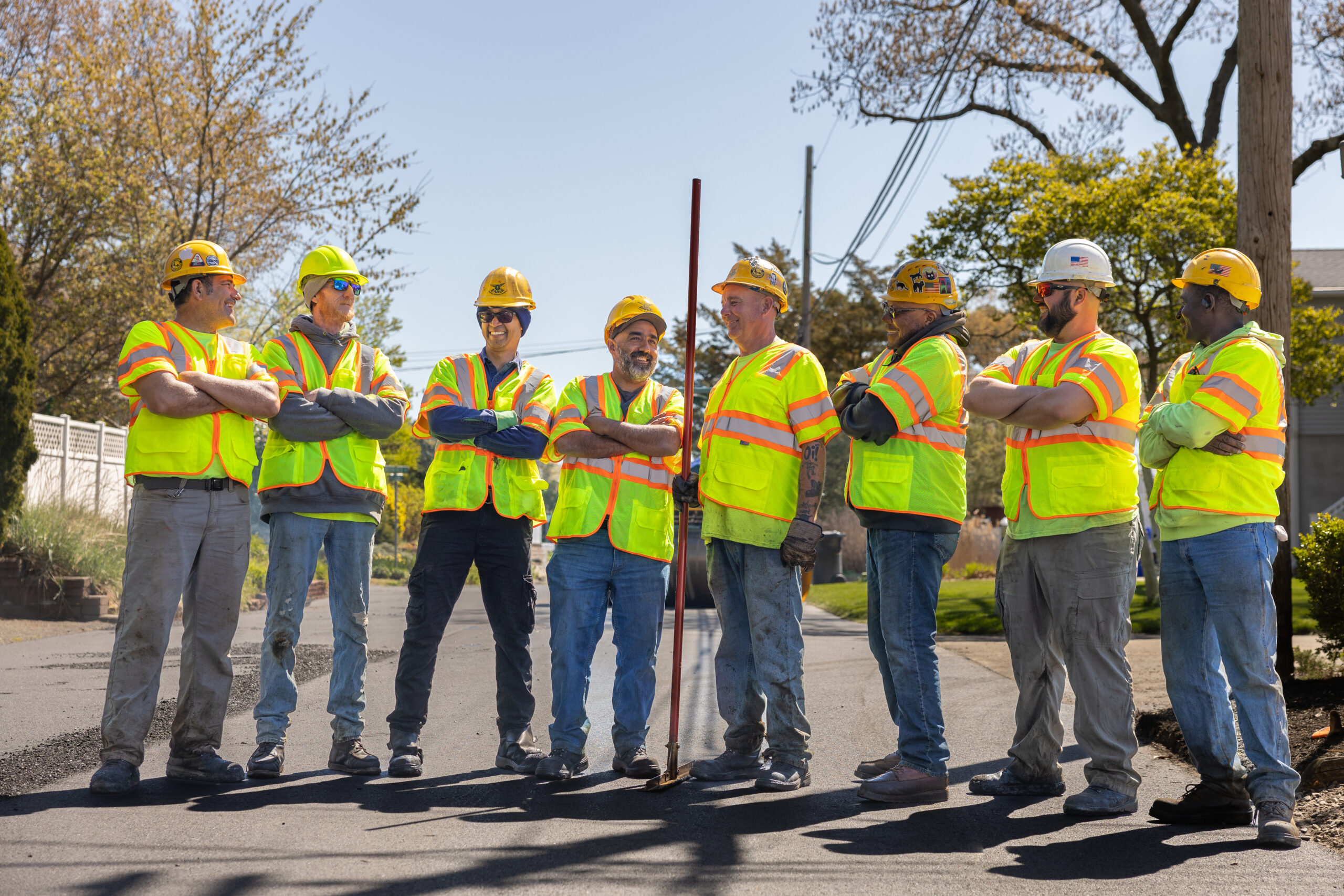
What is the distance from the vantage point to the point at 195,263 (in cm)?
559

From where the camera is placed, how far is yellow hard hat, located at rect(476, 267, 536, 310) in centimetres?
A: 609

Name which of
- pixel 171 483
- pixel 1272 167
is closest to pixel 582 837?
pixel 171 483

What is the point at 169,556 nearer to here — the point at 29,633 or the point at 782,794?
the point at 782,794

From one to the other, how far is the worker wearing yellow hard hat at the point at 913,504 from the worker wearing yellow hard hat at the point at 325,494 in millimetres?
2256

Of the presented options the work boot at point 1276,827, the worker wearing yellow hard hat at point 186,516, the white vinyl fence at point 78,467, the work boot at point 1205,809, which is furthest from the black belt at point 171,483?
the white vinyl fence at point 78,467

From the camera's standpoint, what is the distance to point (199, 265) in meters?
5.59

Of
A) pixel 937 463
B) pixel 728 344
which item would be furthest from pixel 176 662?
pixel 728 344

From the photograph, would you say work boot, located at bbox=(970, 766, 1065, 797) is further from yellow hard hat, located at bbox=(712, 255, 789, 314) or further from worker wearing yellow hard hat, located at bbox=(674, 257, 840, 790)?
yellow hard hat, located at bbox=(712, 255, 789, 314)

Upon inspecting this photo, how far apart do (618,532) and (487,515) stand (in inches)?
27.7

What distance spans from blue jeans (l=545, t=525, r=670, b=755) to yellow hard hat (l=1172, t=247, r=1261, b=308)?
279 cm

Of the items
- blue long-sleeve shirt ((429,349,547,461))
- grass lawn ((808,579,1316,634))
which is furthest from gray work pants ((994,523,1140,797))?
grass lawn ((808,579,1316,634))

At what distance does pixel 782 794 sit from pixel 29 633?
1013 centimetres

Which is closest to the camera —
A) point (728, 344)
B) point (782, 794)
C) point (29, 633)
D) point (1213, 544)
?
point (1213, 544)

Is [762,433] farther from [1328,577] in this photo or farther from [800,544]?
[1328,577]
